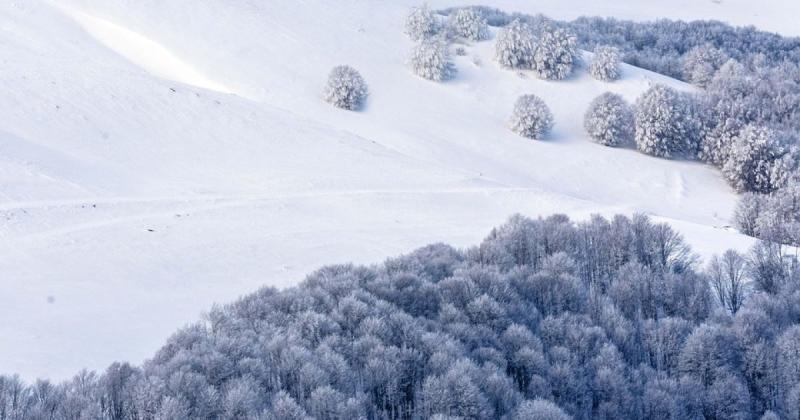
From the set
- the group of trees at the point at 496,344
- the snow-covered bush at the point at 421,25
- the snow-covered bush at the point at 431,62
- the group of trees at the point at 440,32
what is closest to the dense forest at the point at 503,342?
the group of trees at the point at 496,344

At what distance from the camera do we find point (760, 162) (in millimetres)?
21000

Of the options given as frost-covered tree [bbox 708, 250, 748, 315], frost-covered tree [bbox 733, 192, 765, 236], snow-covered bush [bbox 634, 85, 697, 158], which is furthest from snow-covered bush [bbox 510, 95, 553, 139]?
frost-covered tree [bbox 708, 250, 748, 315]

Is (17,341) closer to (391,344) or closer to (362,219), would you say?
(391,344)

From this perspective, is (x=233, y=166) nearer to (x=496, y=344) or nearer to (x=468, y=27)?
(x=496, y=344)

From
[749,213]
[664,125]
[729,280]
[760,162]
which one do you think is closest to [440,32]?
[664,125]

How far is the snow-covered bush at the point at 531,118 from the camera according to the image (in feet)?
73.6

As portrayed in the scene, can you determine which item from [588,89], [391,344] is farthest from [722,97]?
[391,344]

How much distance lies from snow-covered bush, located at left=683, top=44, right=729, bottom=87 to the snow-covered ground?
6.44ft

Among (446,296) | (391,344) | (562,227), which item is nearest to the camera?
(391,344)

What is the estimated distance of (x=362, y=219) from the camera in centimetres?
1416

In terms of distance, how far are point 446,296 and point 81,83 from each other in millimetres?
11265

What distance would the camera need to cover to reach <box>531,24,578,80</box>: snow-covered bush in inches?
993

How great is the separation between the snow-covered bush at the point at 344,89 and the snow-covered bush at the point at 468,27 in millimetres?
5627

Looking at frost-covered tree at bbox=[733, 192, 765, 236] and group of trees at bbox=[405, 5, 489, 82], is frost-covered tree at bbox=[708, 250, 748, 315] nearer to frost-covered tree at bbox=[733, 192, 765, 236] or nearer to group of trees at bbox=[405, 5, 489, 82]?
frost-covered tree at bbox=[733, 192, 765, 236]
